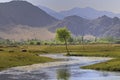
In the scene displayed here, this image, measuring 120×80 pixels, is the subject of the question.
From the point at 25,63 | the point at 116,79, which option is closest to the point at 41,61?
the point at 25,63

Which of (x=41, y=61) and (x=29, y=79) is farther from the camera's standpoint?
(x=41, y=61)

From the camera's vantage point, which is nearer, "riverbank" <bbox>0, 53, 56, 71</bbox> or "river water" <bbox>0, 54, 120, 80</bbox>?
"river water" <bbox>0, 54, 120, 80</bbox>

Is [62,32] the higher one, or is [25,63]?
[62,32]

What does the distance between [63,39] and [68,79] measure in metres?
135

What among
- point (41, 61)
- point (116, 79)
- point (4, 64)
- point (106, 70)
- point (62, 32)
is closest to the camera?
point (116, 79)

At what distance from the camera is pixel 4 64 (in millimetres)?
91000

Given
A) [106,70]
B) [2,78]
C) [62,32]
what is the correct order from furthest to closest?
[62,32] < [106,70] < [2,78]

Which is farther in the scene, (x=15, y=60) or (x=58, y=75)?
(x=15, y=60)

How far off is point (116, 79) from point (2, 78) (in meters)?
23.1

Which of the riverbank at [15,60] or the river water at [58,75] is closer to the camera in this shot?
the river water at [58,75]

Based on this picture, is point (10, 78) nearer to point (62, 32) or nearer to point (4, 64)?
point (4, 64)

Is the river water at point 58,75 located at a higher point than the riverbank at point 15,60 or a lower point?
lower

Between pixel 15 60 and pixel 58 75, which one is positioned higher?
pixel 15 60

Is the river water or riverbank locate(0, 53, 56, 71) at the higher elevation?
riverbank locate(0, 53, 56, 71)
